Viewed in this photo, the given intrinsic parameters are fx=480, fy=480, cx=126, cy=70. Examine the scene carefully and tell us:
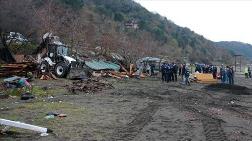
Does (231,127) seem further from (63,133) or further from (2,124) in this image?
(2,124)

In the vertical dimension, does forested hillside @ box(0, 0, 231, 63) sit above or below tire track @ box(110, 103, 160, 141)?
above

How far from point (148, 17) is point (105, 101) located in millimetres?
120559

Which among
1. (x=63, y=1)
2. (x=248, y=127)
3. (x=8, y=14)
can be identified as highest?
(x=63, y=1)

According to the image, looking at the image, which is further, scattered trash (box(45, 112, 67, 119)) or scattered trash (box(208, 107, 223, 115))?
scattered trash (box(208, 107, 223, 115))

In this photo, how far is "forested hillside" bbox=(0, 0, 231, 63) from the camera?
45.6 m

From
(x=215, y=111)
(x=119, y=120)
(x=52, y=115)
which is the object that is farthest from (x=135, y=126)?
(x=215, y=111)

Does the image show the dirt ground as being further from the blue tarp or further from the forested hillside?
the forested hillside

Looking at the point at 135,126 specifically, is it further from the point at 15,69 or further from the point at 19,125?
the point at 15,69

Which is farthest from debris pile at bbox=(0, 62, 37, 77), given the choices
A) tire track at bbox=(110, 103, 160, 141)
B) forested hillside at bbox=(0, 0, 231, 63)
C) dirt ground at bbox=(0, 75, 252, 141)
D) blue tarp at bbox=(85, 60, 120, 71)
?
tire track at bbox=(110, 103, 160, 141)

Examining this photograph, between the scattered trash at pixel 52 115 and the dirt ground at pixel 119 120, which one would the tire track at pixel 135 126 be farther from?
the scattered trash at pixel 52 115

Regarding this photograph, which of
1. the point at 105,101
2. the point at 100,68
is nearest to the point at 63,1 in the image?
the point at 100,68

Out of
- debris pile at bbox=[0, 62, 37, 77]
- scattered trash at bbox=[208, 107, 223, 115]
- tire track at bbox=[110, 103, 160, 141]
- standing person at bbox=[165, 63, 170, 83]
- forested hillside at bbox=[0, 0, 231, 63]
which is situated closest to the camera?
tire track at bbox=[110, 103, 160, 141]

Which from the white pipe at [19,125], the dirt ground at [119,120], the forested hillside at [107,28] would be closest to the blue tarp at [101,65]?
the forested hillside at [107,28]

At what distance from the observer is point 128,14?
131 m
